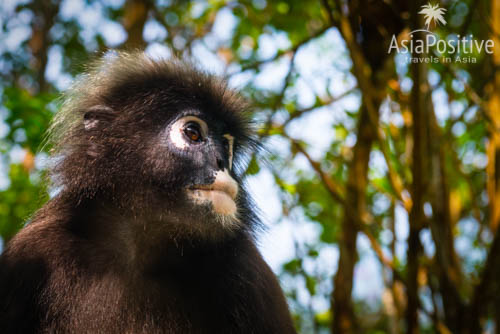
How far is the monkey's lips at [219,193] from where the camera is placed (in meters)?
2.32

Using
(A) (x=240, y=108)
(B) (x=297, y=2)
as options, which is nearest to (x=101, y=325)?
(A) (x=240, y=108)

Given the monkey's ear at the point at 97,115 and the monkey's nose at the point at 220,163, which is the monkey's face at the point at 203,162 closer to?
the monkey's nose at the point at 220,163

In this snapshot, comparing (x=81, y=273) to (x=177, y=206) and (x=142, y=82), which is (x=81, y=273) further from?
(x=142, y=82)

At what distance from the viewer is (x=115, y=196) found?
2.52 meters

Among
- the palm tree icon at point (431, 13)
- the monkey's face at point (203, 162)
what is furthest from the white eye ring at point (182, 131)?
the palm tree icon at point (431, 13)

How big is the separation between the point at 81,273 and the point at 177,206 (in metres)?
0.47

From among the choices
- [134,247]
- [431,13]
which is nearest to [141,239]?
[134,247]

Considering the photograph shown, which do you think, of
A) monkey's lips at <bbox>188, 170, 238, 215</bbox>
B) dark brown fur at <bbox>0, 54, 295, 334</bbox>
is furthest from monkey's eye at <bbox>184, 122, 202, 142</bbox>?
monkey's lips at <bbox>188, 170, 238, 215</bbox>

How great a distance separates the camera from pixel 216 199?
91.3 inches

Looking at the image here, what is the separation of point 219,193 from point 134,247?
0.47 metres

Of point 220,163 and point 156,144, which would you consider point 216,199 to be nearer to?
point 220,163

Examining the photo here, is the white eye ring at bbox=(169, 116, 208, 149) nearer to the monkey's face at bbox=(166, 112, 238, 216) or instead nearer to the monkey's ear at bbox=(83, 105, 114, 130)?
the monkey's face at bbox=(166, 112, 238, 216)

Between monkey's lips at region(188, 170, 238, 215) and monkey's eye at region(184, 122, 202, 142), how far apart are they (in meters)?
0.24

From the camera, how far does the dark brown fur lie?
225 centimetres
